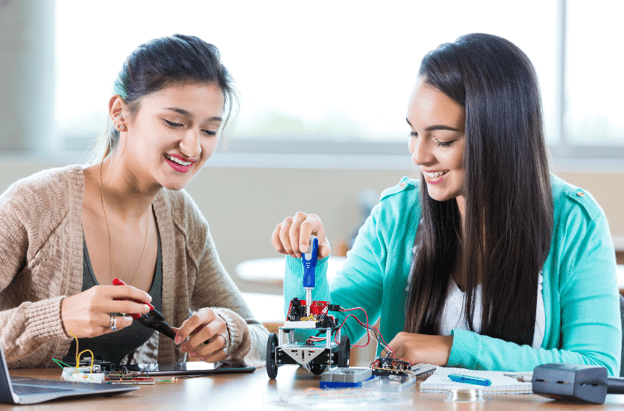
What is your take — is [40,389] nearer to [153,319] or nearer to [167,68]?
[153,319]

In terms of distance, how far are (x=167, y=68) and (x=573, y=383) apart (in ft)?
3.43

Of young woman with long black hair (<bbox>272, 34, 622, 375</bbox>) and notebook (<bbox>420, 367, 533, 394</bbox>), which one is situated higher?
young woman with long black hair (<bbox>272, 34, 622, 375</bbox>)

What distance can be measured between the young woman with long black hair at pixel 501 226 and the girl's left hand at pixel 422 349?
0.01 m

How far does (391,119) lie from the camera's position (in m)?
3.90

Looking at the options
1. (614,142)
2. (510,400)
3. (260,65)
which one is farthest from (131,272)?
(614,142)

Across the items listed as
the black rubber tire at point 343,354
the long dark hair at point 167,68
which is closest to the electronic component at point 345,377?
the black rubber tire at point 343,354

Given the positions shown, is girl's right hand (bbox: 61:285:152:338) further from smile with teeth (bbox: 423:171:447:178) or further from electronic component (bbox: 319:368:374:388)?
smile with teeth (bbox: 423:171:447:178)

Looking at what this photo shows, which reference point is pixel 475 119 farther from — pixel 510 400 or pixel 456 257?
pixel 510 400

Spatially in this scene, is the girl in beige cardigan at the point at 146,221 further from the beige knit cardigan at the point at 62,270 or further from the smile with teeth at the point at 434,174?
the smile with teeth at the point at 434,174

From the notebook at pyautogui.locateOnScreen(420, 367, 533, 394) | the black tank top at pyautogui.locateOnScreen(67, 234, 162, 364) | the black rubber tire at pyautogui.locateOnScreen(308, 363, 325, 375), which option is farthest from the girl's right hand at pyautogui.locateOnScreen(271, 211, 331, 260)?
the black tank top at pyautogui.locateOnScreen(67, 234, 162, 364)

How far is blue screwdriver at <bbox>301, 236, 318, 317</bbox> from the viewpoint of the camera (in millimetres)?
1165

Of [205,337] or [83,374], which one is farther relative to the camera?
[205,337]

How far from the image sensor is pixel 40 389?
3.29 feet

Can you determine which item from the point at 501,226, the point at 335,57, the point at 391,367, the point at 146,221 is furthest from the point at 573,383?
the point at 335,57
